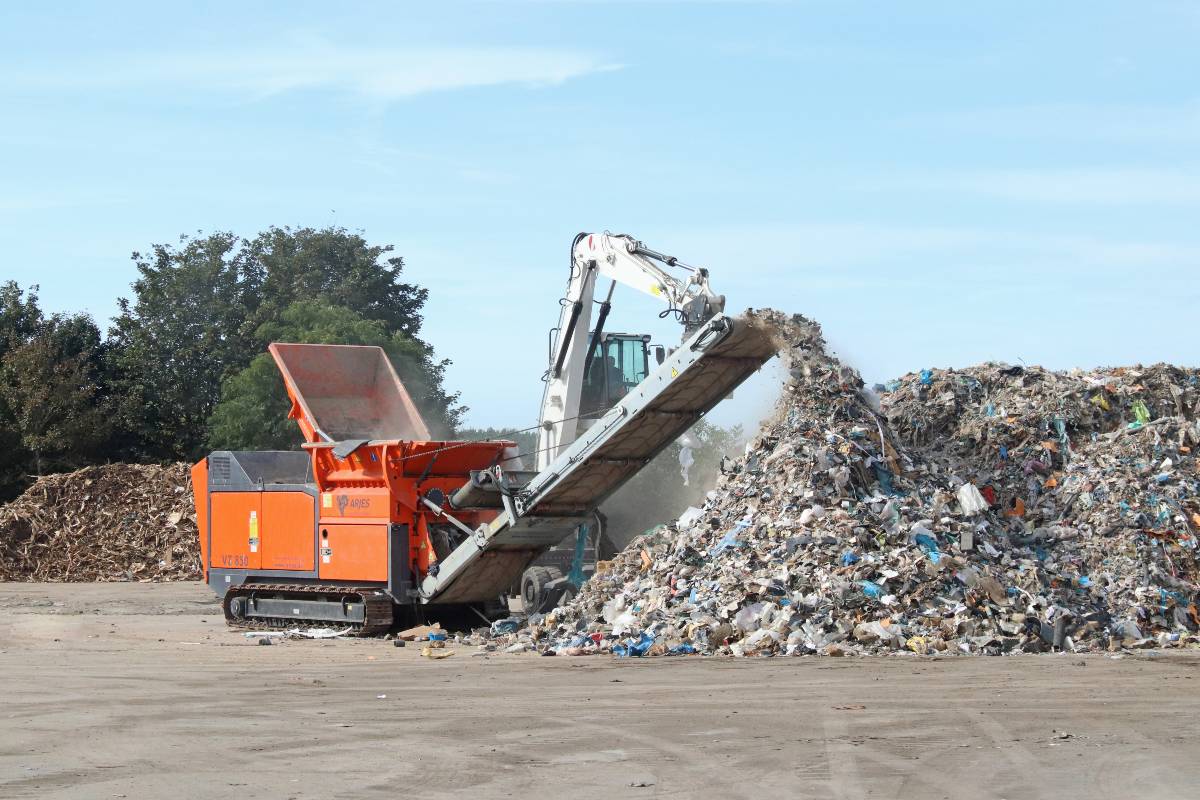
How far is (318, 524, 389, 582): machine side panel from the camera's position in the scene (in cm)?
1437

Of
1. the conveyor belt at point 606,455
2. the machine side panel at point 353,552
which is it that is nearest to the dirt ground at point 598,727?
the conveyor belt at point 606,455

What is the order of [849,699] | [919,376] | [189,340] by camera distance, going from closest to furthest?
[849,699] → [919,376] → [189,340]

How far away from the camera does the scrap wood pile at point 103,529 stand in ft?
82.6

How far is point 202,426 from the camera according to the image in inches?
1380

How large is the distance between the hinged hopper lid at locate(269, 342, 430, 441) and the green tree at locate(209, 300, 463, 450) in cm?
1063

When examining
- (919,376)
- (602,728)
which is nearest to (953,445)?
(919,376)

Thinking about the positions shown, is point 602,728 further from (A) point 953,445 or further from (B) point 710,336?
(A) point 953,445

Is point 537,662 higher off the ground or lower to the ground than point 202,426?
lower

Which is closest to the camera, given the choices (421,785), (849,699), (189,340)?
(421,785)

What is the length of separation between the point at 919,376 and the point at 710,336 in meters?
4.33

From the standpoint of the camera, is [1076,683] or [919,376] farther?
[919,376]

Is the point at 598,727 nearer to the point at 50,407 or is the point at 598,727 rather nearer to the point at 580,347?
the point at 580,347

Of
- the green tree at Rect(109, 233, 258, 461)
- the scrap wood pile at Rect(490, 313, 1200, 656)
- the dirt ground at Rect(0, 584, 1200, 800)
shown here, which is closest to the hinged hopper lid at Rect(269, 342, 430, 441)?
the scrap wood pile at Rect(490, 313, 1200, 656)

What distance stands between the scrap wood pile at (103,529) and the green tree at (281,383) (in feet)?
12.0
